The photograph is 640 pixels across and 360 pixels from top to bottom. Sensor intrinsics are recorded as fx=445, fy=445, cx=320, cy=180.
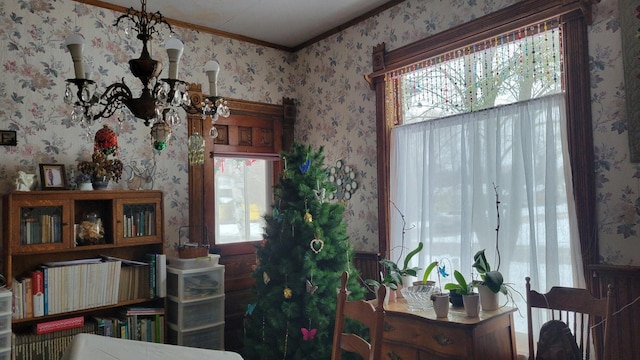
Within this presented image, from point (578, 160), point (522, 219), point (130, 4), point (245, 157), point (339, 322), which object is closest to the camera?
point (339, 322)

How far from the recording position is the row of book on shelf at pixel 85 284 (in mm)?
2682

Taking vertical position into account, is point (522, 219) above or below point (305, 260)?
above

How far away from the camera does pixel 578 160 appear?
2.38 meters

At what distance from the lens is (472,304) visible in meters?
2.34

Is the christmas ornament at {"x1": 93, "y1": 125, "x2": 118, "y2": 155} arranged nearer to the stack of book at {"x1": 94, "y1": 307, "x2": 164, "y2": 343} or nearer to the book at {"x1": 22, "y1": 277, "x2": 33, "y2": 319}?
the book at {"x1": 22, "y1": 277, "x2": 33, "y2": 319}

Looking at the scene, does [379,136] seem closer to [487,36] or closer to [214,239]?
[487,36]

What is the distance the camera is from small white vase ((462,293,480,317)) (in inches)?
91.9

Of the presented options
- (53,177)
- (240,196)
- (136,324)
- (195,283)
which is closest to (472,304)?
(195,283)

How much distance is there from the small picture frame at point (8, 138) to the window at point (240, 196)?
1466 mm

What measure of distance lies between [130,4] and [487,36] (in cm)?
256

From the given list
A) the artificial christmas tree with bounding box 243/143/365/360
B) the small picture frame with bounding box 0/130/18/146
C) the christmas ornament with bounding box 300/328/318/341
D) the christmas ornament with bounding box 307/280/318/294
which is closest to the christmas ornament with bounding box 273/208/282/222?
the artificial christmas tree with bounding box 243/143/365/360

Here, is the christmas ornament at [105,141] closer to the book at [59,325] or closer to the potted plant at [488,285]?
the book at [59,325]

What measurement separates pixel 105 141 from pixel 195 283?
47.1 inches

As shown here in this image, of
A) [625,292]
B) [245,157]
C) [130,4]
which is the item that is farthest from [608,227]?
[130,4]
